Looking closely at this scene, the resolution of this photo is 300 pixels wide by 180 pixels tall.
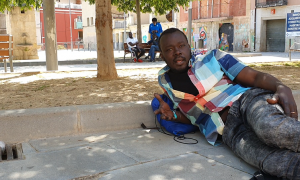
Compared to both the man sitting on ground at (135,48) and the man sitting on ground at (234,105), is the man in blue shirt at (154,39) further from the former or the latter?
the man sitting on ground at (234,105)

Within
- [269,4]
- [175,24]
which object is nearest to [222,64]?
[269,4]

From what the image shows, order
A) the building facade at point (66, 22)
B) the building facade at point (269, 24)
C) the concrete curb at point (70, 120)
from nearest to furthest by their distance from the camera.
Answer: the concrete curb at point (70, 120) → the building facade at point (269, 24) → the building facade at point (66, 22)

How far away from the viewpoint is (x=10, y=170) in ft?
8.08

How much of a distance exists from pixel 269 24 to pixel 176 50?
26.1 m

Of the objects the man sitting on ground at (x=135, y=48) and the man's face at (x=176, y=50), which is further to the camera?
the man sitting on ground at (x=135, y=48)

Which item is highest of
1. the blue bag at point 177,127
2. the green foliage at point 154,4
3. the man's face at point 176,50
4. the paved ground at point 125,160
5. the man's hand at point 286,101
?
the green foliage at point 154,4

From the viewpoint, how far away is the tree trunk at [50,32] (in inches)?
320

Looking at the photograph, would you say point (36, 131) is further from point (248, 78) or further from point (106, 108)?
point (248, 78)

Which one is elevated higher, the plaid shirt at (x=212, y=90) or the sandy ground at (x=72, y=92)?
the plaid shirt at (x=212, y=90)

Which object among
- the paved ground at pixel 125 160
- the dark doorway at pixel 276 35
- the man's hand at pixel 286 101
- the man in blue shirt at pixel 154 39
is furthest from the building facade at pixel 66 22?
the man's hand at pixel 286 101

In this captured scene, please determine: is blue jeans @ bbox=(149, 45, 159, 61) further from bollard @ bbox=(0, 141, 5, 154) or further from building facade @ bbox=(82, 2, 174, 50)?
building facade @ bbox=(82, 2, 174, 50)

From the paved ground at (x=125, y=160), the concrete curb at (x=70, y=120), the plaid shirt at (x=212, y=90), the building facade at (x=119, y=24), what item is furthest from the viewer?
the building facade at (x=119, y=24)

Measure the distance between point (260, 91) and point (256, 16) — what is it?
2635cm

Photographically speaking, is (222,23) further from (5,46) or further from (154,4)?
(5,46)
